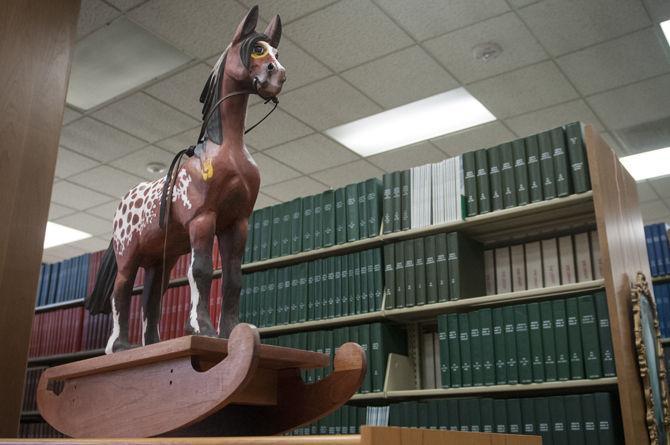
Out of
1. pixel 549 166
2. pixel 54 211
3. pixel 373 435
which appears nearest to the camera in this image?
pixel 373 435

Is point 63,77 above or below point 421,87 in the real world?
below

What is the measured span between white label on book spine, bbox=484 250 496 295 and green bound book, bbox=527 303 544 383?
0.26 meters

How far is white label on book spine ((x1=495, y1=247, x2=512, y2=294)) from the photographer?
2.43 metres

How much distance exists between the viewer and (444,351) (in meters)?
2.37

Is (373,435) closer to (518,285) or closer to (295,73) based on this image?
(518,285)

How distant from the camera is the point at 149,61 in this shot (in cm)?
326

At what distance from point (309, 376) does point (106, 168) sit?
8.70 ft

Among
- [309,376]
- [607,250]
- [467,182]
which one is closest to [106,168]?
[309,376]

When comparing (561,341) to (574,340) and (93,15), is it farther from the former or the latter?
(93,15)

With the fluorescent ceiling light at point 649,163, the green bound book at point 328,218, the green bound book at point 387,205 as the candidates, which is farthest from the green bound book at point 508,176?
the fluorescent ceiling light at point 649,163

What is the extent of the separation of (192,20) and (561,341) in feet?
6.92

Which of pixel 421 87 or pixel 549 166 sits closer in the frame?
pixel 549 166

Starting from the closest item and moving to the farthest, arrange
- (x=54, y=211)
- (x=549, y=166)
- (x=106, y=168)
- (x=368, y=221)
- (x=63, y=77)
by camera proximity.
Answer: (x=63, y=77), (x=549, y=166), (x=368, y=221), (x=106, y=168), (x=54, y=211)

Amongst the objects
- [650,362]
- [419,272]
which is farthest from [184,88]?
[650,362]
